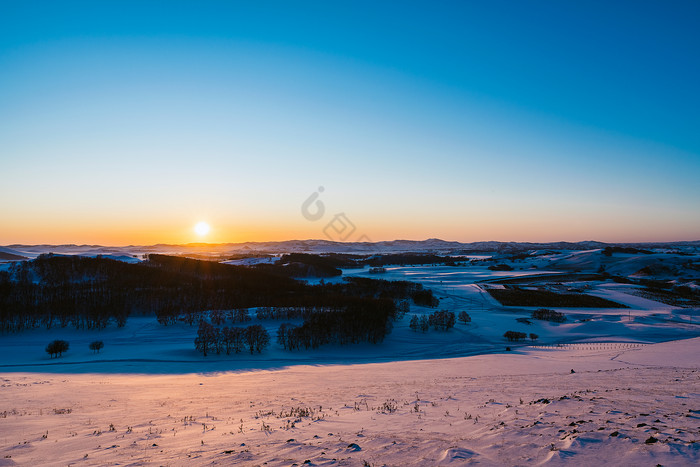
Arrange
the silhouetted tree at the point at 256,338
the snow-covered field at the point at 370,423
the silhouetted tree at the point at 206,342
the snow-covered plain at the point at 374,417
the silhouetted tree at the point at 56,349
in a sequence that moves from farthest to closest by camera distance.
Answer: the silhouetted tree at the point at 256,338
the silhouetted tree at the point at 206,342
the silhouetted tree at the point at 56,349
the snow-covered plain at the point at 374,417
the snow-covered field at the point at 370,423

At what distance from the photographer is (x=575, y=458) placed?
7.90m

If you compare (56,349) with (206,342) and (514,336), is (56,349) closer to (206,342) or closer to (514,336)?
(206,342)

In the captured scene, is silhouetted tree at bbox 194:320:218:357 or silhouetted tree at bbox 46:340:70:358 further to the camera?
silhouetted tree at bbox 194:320:218:357

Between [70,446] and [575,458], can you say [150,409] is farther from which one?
[575,458]

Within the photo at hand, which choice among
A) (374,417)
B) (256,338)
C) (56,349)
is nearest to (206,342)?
(256,338)

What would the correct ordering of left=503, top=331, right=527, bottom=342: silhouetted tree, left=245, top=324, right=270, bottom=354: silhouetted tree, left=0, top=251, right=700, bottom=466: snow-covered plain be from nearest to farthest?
left=0, top=251, right=700, bottom=466: snow-covered plain → left=245, top=324, right=270, bottom=354: silhouetted tree → left=503, top=331, right=527, bottom=342: silhouetted tree

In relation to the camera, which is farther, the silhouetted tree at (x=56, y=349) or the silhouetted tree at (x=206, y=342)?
the silhouetted tree at (x=206, y=342)

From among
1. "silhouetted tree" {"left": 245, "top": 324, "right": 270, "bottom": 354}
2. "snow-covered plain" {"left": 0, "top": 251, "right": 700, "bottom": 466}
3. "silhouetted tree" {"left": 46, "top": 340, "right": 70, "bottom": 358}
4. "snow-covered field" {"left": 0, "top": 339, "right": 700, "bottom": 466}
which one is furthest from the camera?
"silhouetted tree" {"left": 245, "top": 324, "right": 270, "bottom": 354}

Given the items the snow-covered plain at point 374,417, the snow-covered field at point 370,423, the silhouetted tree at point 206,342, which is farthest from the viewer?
the silhouetted tree at point 206,342

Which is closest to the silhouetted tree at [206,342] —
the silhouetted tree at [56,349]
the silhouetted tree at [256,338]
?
the silhouetted tree at [256,338]

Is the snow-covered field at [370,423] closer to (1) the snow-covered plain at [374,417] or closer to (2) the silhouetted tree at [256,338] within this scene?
(1) the snow-covered plain at [374,417]

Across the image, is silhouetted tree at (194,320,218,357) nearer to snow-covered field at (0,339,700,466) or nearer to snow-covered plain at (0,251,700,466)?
snow-covered plain at (0,251,700,466)

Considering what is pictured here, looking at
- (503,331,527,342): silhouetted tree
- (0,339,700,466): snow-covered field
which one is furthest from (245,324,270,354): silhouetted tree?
(503,331,527,342): silhouetted tree

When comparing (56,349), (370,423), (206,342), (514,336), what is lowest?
(514,336)
